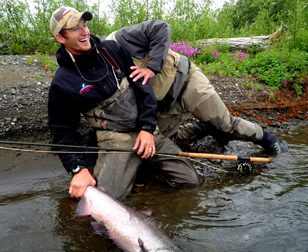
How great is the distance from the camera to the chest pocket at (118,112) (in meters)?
3.72

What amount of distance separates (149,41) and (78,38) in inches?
41.5

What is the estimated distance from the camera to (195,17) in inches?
404

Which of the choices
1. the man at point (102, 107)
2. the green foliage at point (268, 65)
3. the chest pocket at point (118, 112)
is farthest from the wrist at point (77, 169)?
the green foliage at point (268, 65)

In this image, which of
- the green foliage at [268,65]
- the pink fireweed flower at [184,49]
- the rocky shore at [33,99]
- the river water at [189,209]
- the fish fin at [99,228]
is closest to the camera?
the river water at [189,209]

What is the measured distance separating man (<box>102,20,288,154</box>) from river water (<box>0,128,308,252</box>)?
58 cm

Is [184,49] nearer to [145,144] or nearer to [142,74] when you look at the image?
[142,74]

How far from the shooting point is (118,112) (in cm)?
379

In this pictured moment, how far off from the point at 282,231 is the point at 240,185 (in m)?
1.11

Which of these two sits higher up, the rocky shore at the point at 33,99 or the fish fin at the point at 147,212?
the rocky shore at the point at 33,99

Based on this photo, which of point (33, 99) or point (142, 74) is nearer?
point (142, 74)

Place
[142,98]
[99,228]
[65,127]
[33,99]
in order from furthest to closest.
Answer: [33,99] → [142,98] → [65,127] → [99,228]

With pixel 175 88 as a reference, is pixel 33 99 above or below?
below

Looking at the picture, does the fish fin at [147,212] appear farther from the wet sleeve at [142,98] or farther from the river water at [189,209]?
the wet sleeve at [142,98]

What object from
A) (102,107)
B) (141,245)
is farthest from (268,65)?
(141,245)
